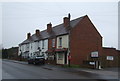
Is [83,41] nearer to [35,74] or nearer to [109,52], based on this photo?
[109,52]

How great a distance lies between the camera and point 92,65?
110 ft

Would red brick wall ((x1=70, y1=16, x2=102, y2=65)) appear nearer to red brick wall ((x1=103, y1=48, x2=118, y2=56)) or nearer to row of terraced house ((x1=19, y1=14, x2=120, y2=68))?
row of terraced house ((x1=19, y1=14, x2=120, y2=68))

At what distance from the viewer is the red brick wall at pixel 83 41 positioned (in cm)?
3956

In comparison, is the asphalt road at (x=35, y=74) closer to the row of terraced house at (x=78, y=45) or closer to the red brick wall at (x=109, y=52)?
the row of terraced house at (x=78, y=45)

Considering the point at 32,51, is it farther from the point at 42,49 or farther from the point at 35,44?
the point at 42,49

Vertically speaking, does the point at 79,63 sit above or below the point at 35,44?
below

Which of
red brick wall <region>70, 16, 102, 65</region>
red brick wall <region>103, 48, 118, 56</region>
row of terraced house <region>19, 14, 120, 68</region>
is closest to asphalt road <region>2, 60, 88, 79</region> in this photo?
row of terraced house <region>19, 14, 120, 68</region>

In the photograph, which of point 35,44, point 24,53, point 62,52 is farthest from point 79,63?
point 24,53

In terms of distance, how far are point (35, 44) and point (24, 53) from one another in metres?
13.1

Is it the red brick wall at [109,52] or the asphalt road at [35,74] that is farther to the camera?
the red brick wall at [109,52]

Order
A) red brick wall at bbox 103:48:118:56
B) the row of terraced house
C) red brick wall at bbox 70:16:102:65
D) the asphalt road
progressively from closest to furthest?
the asphalt road, the row of terraced house, red brick wall at bbox 70:16:102:65, red brick wall at bbox 103:48:118:56

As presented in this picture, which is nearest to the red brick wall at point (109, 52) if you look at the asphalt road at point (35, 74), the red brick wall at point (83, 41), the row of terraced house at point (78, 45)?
the row of terraced house at point (78, 45)

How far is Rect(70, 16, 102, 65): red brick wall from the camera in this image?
3956 cm

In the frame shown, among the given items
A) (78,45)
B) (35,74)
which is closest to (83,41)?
(78,45)
